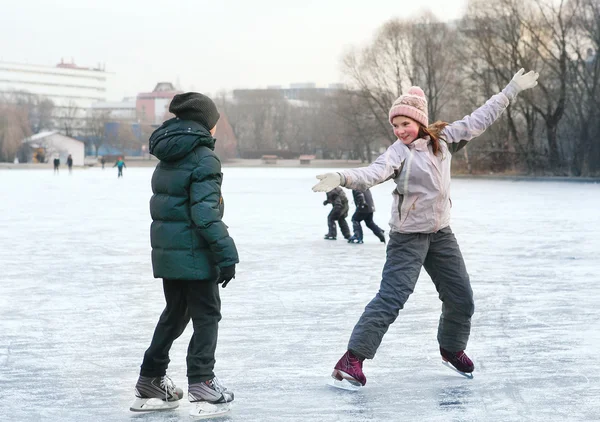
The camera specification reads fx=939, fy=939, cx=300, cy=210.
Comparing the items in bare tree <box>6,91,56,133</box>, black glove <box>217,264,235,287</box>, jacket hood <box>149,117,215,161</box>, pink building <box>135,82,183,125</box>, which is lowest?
black glove <box>217,264,235,287</box>

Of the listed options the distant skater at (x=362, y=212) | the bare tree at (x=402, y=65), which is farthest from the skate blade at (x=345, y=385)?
the bare tree at (x=402, y=65)

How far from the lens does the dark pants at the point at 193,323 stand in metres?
4.36

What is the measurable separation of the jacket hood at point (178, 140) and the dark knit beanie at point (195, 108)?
5 cm

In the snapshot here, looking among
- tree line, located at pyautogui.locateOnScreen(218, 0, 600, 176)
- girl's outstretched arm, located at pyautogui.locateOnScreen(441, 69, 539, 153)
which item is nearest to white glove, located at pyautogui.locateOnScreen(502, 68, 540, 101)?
girl's outstretched arm, located at pyautogui.locateOnScreen(441, 69, 539, 153)

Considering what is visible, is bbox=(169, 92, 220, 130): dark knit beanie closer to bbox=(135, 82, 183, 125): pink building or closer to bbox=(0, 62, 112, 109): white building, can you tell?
bbox=(135, 82, 183, 125): pink building

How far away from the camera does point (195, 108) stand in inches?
169

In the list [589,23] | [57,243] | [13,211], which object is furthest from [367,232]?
[589,23]

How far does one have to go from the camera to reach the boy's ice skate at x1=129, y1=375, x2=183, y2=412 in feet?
14.7

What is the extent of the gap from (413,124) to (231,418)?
1.73 meters

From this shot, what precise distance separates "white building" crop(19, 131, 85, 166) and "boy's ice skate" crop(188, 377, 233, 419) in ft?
293

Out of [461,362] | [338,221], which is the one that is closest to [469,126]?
[461,362]

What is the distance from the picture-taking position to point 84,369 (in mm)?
5348

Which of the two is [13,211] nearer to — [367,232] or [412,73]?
[367,232]

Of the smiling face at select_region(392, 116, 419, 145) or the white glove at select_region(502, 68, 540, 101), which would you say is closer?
the smiling face at select_region(392, 116, 419, 145)
